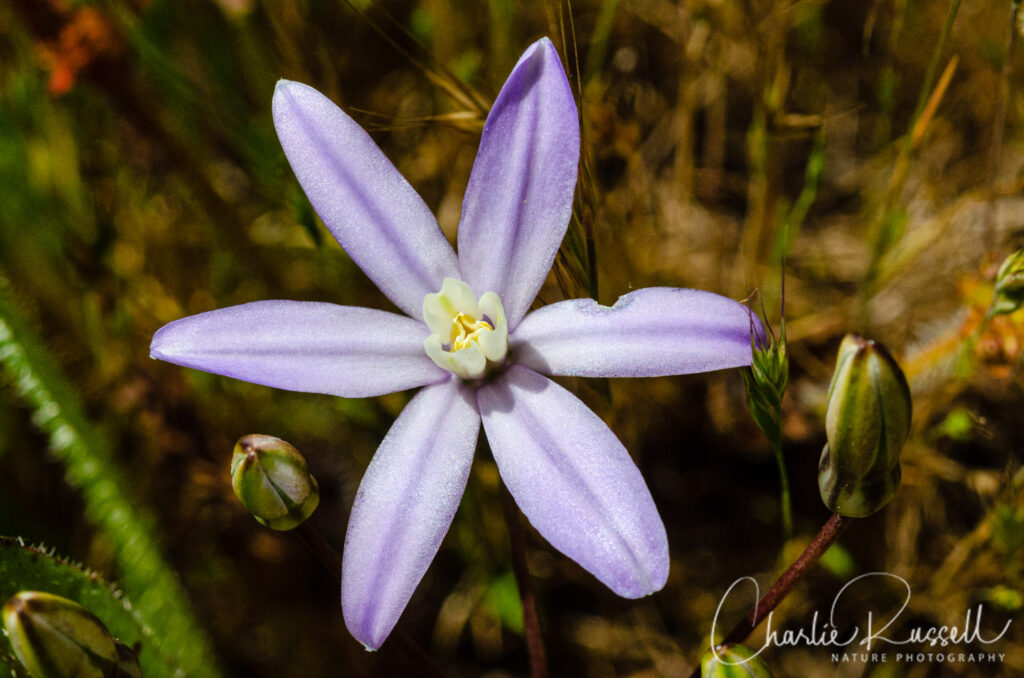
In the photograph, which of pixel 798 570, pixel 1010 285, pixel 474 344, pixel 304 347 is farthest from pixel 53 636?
pixel 1010 285

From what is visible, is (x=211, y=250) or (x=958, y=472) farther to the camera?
(x=211, y=250)

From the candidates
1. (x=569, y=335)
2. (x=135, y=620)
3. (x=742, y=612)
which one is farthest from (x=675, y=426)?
(x=135, y=620)

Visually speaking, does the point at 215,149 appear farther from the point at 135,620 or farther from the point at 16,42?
the point at 135,620

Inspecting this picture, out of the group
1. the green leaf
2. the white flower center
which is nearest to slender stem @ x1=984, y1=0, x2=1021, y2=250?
the white flower center

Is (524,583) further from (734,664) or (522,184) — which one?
(522,184)

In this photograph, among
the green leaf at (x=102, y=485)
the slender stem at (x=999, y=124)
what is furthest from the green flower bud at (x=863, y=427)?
the green leaf at (x=102, y=485)

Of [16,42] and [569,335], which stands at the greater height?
[16,42]

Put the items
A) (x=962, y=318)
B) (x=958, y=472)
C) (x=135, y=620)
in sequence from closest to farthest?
(x=135, y=620), (x=962, y=318), (x=958, y=472)

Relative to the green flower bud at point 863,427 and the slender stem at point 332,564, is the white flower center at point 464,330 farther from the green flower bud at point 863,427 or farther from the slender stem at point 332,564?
the green flower bud at point 863,427
